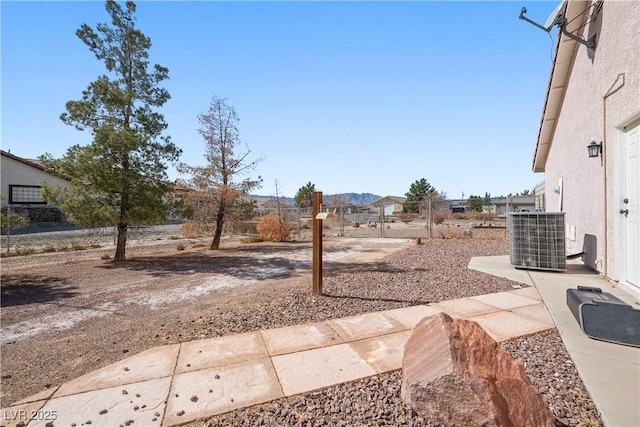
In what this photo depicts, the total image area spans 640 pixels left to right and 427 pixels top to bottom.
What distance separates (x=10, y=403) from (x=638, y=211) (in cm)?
661

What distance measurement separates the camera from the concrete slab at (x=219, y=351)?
2.65m

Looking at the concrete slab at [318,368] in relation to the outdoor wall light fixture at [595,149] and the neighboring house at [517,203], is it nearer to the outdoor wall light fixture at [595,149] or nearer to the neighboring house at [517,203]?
the outdoor wall light fixture at [595,149]

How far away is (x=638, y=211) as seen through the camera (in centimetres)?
401

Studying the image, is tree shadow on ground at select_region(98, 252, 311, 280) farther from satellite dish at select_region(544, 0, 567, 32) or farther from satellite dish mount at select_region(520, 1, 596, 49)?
satellite dish at select_region(544, 0, 567, 32)

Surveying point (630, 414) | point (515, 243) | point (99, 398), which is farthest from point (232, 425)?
point (515, 243)

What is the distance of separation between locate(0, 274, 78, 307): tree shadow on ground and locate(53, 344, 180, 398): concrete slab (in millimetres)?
3392

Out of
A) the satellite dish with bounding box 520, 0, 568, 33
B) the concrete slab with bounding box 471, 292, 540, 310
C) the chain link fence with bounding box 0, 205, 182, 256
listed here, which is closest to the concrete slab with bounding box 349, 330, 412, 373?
the concrete slab with bounding box 471, 292, 540, 310

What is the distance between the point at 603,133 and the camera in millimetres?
5004

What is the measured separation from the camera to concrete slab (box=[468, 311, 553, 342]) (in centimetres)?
312

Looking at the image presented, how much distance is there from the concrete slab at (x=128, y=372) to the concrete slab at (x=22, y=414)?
0.43ft

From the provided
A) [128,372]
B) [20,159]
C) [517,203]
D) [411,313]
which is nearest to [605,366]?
[411,313]

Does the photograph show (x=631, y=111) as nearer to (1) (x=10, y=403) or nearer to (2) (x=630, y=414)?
(2) (x=630, y=414)

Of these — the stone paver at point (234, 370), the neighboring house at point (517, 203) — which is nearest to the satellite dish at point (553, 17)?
the neighboring house at point (517, 203)

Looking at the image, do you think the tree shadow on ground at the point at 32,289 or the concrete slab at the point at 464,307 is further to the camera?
the tree shadow on ground at the point at 32,289
